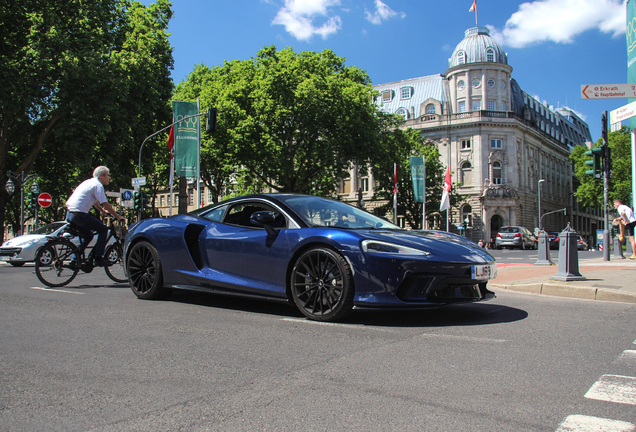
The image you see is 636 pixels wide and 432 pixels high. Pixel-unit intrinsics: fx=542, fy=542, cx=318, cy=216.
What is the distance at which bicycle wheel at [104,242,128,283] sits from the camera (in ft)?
28.2

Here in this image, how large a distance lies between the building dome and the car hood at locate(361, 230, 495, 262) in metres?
67.4

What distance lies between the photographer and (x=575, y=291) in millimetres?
7840

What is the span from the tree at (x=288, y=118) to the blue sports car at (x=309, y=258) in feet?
90.9

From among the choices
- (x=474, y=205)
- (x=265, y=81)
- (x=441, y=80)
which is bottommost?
(x=474, y=205)

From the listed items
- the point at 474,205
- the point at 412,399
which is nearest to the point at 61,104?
the point at 412,399

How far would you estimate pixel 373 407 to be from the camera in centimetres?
267

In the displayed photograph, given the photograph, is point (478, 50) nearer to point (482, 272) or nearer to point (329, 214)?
point (329, 214)

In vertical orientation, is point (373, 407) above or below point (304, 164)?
below

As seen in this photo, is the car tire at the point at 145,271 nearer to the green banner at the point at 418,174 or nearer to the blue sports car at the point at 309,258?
the blue sports car at the point at 309,258

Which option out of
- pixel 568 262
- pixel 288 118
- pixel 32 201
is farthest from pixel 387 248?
pixel 288 118

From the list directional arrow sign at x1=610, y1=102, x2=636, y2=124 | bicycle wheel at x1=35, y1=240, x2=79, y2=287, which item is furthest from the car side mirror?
directional arrow sign at x1=610, y1=102, x2=636, y2=124

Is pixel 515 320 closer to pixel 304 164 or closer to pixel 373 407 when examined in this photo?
pixel 373 407

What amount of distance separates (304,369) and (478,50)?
7122 centimetres

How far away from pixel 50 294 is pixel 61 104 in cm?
1991
